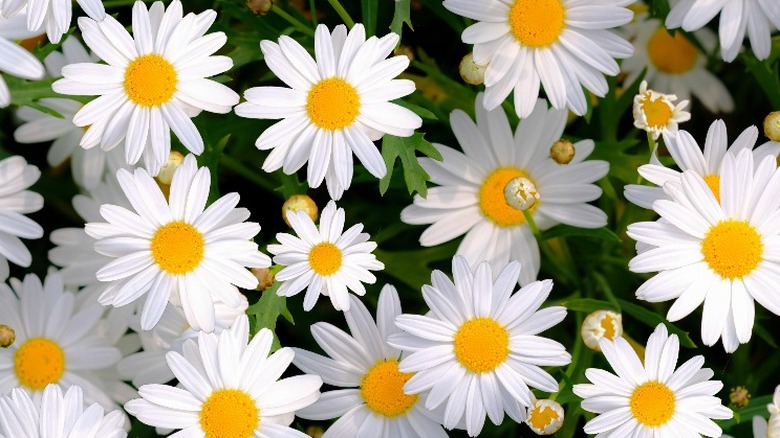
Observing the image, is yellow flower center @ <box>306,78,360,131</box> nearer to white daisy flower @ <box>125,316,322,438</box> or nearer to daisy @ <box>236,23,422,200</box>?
daisy @ <box>236,23,422,200</box>

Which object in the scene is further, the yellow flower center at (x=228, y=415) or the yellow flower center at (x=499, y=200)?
the yellow flower center at (x=499, y=200)

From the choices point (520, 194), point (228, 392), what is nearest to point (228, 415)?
point (228, 392)

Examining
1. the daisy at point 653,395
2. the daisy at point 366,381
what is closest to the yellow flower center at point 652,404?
the daisy at point 653,395

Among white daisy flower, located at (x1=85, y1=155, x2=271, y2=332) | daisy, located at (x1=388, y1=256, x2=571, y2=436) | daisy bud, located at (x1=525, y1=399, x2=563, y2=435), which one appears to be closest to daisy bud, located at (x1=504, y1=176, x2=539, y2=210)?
daisy, located at (x1=388, y1=256, x2=571, y2=436)

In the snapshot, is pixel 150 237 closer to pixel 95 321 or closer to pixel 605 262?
pixel 95 321

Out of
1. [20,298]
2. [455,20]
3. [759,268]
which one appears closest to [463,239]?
[455,20]

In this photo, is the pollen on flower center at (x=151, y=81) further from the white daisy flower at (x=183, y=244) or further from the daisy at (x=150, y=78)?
the white daisy flower at (x=183, y=244)
